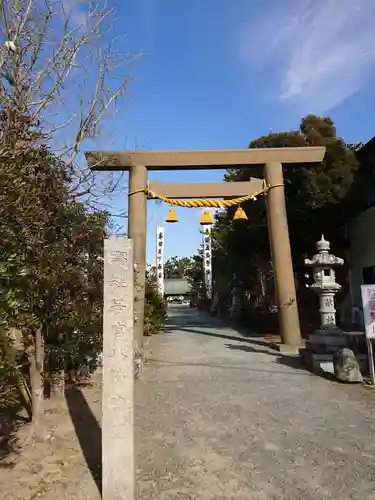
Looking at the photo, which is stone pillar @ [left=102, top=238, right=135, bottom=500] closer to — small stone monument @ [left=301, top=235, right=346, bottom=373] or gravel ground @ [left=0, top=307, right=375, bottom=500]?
gravel ground @ [left=0, top=307, right=375, bottom=500]

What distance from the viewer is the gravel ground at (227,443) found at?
140 inches

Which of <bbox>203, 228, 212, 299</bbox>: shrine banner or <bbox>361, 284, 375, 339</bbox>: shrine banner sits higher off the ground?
<bbox>203, 228, 212, 299</bbox>: shrine banner

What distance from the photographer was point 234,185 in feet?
39.4

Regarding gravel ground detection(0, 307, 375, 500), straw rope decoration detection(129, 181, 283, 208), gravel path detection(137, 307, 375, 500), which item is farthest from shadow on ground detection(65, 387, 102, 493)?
straw rope decoration detection(129, 181, 283, 208)

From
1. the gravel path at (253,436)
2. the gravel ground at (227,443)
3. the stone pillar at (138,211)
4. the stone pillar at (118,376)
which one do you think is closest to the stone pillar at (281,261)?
the gravel path at (253,436)

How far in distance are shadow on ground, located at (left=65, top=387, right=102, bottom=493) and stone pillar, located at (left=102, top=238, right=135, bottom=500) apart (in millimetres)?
320

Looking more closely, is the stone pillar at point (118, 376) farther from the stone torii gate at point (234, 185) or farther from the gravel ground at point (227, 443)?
the stone torii gate at point (234, 185)

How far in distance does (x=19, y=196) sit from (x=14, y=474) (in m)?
2.66

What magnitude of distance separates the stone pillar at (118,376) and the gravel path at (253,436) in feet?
1.13

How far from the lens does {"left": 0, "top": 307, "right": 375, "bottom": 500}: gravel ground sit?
3553mm

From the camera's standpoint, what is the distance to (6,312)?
277 centimetres

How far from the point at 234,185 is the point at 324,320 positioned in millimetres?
4726

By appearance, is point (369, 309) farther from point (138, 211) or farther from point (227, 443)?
point (138, 211)

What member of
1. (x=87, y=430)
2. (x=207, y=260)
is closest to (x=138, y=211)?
(x=87, y=430)
